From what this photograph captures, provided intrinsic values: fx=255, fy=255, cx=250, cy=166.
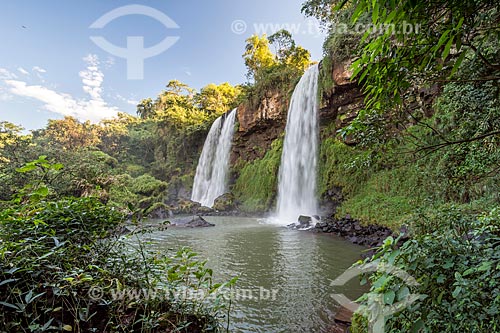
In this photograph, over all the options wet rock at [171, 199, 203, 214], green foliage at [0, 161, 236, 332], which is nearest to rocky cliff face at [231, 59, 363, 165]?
wet rock at [171, 199, 203, 214]

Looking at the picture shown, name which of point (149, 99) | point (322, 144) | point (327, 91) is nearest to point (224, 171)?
point (322, 144)

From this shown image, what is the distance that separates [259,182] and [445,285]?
51.5ft

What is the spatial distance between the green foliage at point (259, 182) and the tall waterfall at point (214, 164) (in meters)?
1.88

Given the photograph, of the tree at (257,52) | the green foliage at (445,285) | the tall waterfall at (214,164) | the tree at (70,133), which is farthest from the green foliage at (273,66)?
the tree at (70,133)

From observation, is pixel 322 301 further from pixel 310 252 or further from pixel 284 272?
pixel 310 252

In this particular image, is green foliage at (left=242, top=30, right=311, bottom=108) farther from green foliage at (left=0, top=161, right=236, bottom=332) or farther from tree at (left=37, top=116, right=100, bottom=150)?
tree at (left=37, top=116, right=100, bottom=150)

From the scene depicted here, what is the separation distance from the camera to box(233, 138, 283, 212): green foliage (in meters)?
16.0

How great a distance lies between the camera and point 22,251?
1673 mm

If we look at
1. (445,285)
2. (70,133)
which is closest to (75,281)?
(445,285)

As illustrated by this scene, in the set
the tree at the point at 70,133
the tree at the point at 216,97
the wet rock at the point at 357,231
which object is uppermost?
the tree at the point at 216,97

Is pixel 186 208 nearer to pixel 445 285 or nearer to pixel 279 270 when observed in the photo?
pixel 279 270

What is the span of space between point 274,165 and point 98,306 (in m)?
14.7

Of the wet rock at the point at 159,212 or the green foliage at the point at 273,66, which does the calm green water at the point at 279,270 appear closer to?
the wet rock at the point at 159,212

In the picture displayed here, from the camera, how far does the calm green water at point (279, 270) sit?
310 cm
